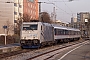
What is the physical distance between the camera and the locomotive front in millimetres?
29953

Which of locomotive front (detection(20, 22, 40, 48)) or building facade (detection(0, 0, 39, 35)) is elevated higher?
building facade (detection(0, 0, 39, 35))

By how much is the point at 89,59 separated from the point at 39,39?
11480 millimetres

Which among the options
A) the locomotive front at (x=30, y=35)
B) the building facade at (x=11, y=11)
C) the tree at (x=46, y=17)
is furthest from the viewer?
the tree at (x=46, y=17)

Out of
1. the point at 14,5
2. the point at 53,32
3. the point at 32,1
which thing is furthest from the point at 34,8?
the point at 53,32

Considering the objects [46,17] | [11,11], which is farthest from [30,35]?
[46,17]

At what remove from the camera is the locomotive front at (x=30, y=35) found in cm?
2995

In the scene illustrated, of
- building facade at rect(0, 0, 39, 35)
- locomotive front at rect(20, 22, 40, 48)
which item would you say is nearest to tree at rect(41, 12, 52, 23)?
building facade at rect(0, 0, 39, 35)

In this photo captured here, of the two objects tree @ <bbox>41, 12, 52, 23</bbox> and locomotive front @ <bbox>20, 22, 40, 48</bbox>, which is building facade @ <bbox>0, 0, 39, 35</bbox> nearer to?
tree @ <bbox>41, 12, 52, 23</bbox>

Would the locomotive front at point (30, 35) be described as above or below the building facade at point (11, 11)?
below

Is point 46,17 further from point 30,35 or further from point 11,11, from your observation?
point 30,35

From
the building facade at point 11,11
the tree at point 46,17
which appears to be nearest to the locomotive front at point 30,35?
the building facade at point 11,11

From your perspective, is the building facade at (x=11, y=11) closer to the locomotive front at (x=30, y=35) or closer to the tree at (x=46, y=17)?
the tree at (x=46, y=17)

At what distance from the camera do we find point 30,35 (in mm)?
30281

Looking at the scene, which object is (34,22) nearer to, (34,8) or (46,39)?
(46,39)
